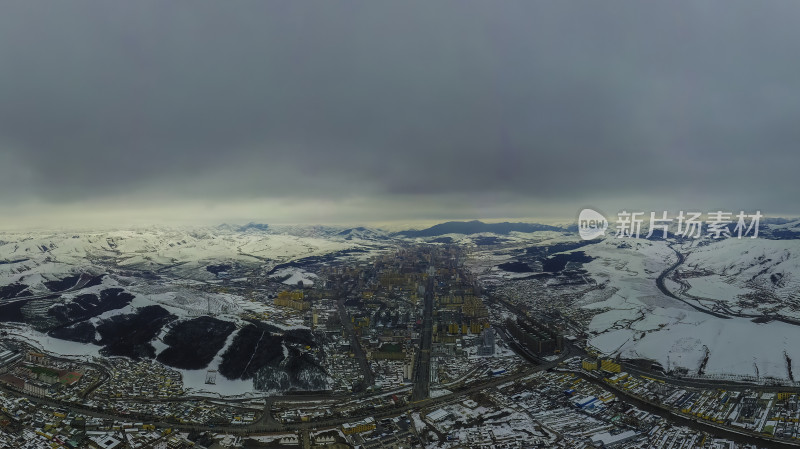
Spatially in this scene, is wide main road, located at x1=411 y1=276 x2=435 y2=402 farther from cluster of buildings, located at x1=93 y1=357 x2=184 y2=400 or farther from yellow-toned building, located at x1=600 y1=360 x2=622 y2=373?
cluster of buildings, located at x1=93 y1=357 x2=184 y2=400

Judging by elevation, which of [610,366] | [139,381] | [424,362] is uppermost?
[610,366]

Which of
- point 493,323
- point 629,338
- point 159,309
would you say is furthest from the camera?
point 493,323

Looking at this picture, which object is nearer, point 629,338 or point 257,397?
point 257,397

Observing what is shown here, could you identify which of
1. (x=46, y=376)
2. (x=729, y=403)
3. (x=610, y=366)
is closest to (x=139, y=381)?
(x=46, y=376)

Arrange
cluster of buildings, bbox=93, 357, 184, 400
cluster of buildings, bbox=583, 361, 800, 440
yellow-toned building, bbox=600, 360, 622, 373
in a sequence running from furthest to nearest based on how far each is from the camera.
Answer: yellow-toned building, bbox=600, 360, 622, 373
cluster of buildings, bbox=93, 357, 184, 400
cluster of buildings, bbox=583, 361, 800, 440

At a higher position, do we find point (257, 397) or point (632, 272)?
point (632, 272)

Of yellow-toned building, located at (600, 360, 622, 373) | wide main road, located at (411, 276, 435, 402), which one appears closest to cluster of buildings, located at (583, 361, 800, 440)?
yellow-toned building, located at (600, 360, 622, 373)

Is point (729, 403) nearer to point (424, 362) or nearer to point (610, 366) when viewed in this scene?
point (610, 366)

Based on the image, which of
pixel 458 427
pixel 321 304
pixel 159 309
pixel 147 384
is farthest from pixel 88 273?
pixel 458 427

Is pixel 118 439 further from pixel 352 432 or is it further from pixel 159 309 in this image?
pixel 159 309
